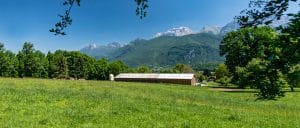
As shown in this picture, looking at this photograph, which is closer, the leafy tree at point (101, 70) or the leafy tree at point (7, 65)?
the leafy tree at point (7, 65)

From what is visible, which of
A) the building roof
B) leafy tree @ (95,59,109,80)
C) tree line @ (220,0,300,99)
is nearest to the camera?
tree line @ (220,0,300,99)

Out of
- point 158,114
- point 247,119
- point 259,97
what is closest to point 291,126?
point 247,119

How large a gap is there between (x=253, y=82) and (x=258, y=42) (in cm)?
79

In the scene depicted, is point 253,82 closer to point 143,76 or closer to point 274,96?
point 274,96

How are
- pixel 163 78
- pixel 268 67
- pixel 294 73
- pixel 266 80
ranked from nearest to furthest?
pixel 294 73 < pixel 268 67 < pixel 266 80 < pixel 163 78

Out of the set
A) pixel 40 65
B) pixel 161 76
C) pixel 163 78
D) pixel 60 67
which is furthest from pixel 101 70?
pixel 163 78

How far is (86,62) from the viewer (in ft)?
590

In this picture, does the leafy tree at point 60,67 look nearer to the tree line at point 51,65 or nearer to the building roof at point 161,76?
the tree line at point 51,65

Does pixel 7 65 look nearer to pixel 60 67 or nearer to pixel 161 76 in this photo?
pixel 60 67

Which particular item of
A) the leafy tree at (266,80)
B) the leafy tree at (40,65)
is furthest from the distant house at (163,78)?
the leafy tree at (266,80)

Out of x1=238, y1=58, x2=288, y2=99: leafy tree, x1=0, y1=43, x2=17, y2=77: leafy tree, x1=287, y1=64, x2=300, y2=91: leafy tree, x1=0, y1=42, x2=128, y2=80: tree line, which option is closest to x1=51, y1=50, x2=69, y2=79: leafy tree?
x1=0, y1=42, x2=128, y2=80: tree line

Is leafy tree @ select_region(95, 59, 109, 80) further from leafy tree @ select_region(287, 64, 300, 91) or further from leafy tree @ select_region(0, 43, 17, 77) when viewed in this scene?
leafy tree @ select_region(287, 64, 300, 91)

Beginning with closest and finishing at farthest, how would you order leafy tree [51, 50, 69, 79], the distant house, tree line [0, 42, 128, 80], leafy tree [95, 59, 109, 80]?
the distant house, tree line [0, 42, 128, 80], leafy tree [51, 50, 69, 79], leafy tree [95, 59, 109, 80]

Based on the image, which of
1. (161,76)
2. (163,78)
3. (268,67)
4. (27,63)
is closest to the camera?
(268,67)
